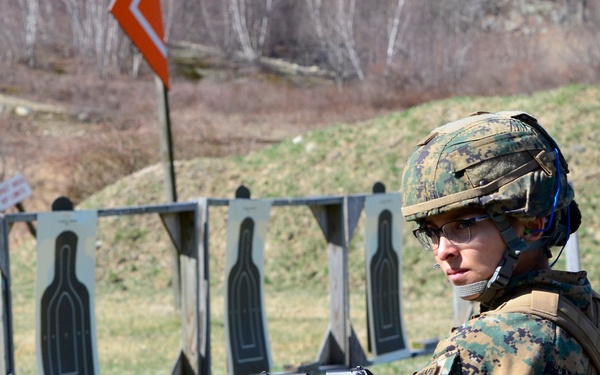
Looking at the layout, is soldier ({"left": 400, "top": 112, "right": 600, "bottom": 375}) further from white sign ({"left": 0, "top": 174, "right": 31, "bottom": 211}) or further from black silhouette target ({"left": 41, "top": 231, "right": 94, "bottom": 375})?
white sign ({"left": 0, "top": 174, "right": 31, "bottom": 211})

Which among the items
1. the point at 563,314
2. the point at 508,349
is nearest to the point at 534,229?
the point at 563,314

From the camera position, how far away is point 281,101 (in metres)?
42.9

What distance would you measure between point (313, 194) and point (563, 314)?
1720 cm

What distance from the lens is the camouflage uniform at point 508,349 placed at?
2.01 metres

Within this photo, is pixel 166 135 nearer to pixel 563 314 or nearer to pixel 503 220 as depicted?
pixel 503 220

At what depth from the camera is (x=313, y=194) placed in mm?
Answer: 19312

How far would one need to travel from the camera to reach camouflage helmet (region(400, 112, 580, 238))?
2166mm

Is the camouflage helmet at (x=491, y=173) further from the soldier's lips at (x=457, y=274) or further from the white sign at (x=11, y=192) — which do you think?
the white sign at (x=11, y=192)

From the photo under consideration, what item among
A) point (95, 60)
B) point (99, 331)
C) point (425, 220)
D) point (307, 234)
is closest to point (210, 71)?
point (95, 60)

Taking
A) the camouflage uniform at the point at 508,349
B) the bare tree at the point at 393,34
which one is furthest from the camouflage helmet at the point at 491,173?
the bare tree at the point at 393,34

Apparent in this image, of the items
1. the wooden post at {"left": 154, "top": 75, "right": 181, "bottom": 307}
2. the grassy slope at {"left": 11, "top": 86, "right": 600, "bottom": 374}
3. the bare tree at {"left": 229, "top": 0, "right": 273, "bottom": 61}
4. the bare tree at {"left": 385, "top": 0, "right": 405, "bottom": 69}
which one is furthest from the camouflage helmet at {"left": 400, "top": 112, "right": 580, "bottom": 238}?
Answer: the bare tree at {"left": 229, "top": 0, "right": 273, "bottom": 61}

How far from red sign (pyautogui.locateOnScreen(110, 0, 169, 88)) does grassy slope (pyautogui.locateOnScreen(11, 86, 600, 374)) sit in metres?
3.23

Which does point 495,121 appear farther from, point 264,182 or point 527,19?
point 527,19

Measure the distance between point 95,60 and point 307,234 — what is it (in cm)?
3299
